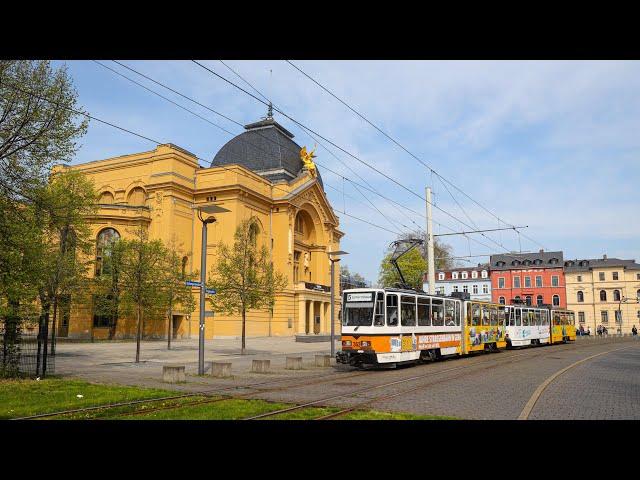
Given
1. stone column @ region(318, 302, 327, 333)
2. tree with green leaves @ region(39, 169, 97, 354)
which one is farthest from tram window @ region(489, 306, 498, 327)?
stone column @ region(318, 302, 327, 333)

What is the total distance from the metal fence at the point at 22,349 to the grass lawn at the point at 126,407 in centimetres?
188

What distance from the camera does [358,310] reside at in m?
21.3

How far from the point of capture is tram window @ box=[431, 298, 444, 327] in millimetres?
24375

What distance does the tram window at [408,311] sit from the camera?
21.8 metres

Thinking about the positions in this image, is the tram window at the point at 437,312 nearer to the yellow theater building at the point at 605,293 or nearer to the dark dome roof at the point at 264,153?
the dark dome roof at the point at 264,153

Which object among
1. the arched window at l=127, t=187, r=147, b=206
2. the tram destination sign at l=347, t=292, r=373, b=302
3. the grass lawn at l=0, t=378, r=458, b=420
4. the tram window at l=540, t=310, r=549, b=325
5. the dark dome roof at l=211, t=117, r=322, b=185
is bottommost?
the grass lawn at l=0, t=378, r=458, b=420

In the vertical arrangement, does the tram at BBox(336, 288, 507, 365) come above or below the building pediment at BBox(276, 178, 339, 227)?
below

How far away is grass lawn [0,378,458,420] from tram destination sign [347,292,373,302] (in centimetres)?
885

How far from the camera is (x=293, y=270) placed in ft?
190

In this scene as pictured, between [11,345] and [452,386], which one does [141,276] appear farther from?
[452,386]

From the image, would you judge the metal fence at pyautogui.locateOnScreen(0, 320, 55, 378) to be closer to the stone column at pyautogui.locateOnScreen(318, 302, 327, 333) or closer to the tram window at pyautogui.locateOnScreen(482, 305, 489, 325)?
the tram window at pyautogui.locateOnScreen(482, 305, 489, 325)

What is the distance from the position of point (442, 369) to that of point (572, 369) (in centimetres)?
486

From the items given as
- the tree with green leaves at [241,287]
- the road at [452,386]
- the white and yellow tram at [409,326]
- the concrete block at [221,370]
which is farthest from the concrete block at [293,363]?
the tree with green leaves at [241,287]
